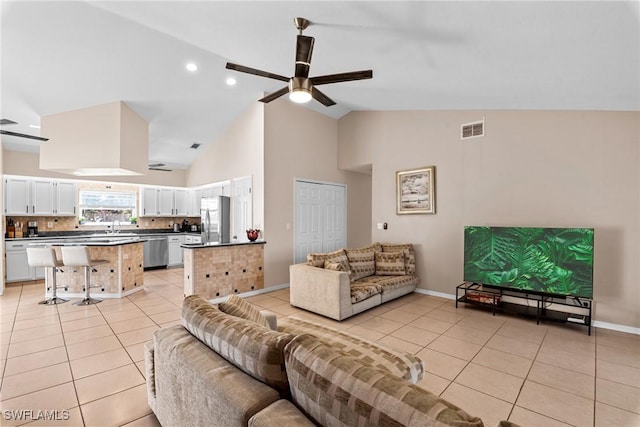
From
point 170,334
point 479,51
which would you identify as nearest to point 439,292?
point 479,51

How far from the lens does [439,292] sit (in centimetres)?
507

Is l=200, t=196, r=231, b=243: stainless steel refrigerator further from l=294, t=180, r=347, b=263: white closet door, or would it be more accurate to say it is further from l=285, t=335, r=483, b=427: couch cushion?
l=285, t=335, r=483, b=427: couch cushion

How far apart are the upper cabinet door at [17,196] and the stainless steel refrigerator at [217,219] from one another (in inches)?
149

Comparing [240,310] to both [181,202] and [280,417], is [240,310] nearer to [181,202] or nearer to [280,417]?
[280,417]

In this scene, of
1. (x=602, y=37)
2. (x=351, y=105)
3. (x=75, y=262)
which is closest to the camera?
(x=602, y=37)

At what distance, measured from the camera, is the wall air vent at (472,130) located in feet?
15.1

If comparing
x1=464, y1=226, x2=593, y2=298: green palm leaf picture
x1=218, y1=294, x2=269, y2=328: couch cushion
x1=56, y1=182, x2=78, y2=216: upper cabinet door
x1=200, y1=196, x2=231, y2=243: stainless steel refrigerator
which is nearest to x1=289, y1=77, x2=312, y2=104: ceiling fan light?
x1=218, y1=294, x2=269, y2=328: couch cushion

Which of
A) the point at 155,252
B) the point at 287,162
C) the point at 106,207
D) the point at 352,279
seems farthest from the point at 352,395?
the point at 106,207

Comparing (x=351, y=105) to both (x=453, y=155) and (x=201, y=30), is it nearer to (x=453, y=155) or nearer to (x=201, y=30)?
(x=453, y=155)

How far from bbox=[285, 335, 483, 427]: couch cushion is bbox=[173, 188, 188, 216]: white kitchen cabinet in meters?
8.19

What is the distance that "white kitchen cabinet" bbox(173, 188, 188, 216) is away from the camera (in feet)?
27.3

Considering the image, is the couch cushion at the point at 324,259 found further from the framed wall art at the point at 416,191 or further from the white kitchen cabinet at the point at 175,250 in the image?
the white kitchen cabinet at the point at 175,250

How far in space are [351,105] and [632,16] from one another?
4.17m

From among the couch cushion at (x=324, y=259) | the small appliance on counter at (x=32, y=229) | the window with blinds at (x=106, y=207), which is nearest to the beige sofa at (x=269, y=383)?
the couch cushion at (x=324, y=259)
